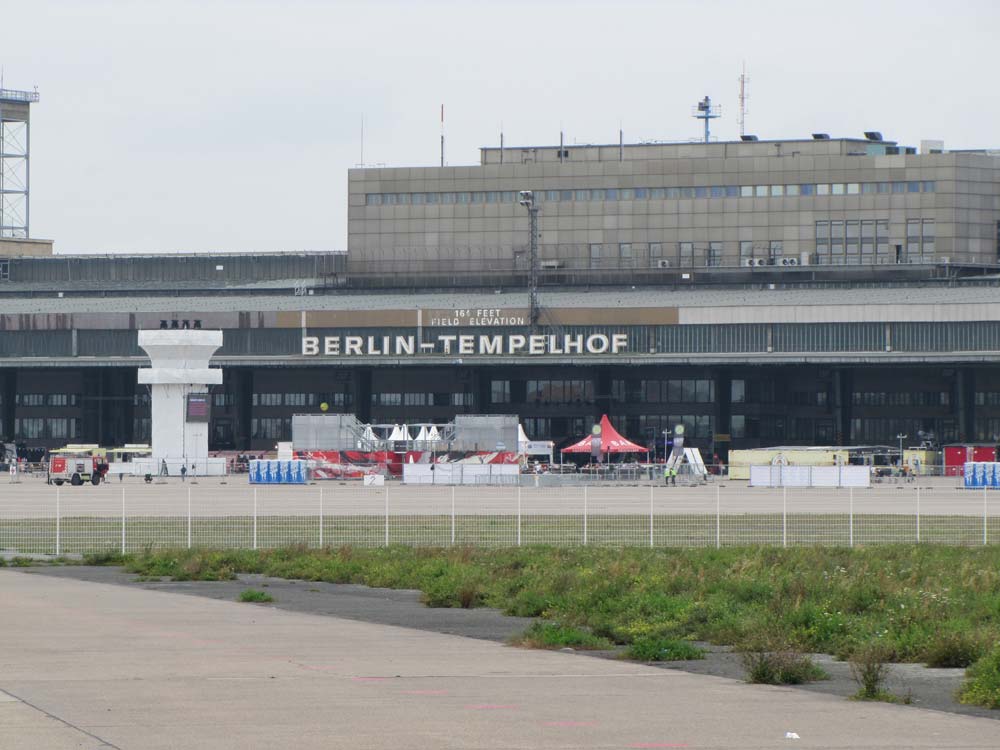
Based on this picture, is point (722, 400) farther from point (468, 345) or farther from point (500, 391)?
point (468, 345)

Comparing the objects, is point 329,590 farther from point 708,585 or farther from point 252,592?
point 708,585

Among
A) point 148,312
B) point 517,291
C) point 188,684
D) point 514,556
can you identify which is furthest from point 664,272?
point 188,684

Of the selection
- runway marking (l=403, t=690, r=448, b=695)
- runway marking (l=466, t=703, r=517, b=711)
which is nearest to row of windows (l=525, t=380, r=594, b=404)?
runway marking (l=403, t=690, r=448, b=695)

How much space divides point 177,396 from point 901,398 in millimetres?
69422

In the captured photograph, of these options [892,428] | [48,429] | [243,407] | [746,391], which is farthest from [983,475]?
[48,429]

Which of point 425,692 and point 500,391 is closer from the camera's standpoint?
point 425,692

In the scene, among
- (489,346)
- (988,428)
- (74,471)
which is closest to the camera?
(74,471)

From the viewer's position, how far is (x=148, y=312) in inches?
6186

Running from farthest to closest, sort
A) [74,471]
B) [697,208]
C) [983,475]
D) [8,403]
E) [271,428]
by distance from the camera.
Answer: [271,428]
[697,208]
[8,403]
[74,471]
[983,475]

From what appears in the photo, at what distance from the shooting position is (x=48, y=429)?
169 metres

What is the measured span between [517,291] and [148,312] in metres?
35.4

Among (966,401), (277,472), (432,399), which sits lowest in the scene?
(277,472)

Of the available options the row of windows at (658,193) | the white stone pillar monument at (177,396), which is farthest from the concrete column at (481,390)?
A: the white stone pillar monument at (177,396)

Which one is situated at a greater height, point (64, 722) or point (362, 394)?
point (362, 394)
